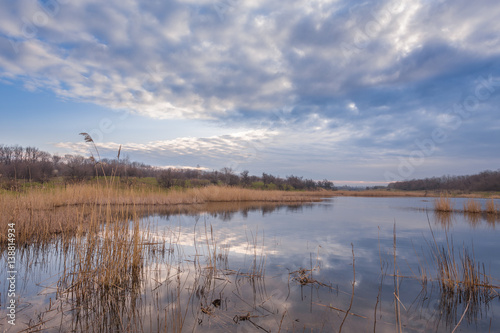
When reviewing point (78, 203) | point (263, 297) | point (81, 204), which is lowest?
point (263, 297)

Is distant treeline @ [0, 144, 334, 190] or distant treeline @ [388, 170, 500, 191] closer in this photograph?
distant treeline @ [0, 144, 334, 190]

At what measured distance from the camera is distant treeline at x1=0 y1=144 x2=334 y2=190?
703cm

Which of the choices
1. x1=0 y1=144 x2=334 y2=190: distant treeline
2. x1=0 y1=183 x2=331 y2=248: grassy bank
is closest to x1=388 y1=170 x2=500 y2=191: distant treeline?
x1=0 y1=144 x2=334 y2=190: distant treeline

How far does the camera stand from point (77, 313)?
9.62ft

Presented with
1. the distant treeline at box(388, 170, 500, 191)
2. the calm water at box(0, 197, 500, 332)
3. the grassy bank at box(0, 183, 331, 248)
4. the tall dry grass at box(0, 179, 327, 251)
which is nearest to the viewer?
the calm water at box(0, 197, 500, 332)

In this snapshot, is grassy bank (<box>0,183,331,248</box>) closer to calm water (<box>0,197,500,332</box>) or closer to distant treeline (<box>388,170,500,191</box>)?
calm water (<box>0,197,500,332</box>)

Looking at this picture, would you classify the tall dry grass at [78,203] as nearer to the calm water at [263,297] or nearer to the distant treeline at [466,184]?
the calm water at [263,297]

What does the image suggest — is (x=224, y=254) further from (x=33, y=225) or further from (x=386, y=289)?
(x=33, y=225)

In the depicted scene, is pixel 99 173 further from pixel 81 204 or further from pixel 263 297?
pixel 263 297

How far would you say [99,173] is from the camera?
21.2 meters

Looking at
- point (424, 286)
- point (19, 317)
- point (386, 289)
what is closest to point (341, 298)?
point (386, 289)

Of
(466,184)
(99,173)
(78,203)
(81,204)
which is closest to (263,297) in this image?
(78,203)

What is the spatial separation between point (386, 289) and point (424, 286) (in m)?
0.67

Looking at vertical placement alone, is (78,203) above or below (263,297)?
above
